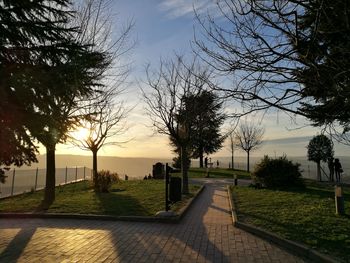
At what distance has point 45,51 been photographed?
33.9 feet

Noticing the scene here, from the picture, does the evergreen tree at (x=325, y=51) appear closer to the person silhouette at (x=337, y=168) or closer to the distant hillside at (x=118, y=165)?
the person silhouette at (x=337, y=168)

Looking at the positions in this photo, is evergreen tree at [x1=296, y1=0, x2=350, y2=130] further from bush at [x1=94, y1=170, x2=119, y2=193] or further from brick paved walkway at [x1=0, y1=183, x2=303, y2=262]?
bush at [x1=94, y1=170, x2=119, y2=193]

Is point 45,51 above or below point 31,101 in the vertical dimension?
above

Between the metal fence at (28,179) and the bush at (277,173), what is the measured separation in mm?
12177

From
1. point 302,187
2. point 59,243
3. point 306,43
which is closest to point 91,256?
point 59,243

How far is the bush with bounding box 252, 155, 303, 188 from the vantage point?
20.0m

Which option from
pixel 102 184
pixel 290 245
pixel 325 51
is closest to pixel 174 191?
pixel 290 245

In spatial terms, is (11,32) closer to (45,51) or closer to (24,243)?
(45,51)

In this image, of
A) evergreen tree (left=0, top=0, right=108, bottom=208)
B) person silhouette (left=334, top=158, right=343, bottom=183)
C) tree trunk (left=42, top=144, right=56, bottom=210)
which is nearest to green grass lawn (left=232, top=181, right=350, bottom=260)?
evergreen tree (left=0, top=0, right=108, bottom=208)

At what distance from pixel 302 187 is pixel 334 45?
1375cm

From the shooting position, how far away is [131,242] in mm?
8539

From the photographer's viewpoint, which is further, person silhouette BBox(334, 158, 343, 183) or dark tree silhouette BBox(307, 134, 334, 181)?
dark tree silhouette BBox(307, 134, 334, 181)

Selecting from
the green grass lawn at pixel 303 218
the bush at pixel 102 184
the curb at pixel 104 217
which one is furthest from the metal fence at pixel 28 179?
the green grass lawn at pixel 303 218

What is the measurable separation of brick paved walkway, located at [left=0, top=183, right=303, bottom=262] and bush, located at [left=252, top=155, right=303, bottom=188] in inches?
355
